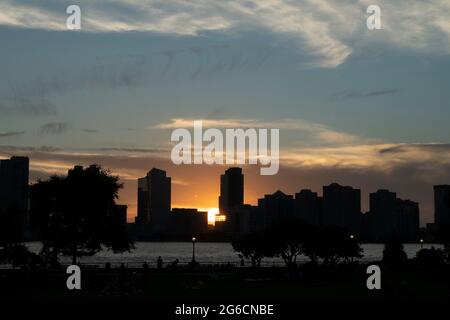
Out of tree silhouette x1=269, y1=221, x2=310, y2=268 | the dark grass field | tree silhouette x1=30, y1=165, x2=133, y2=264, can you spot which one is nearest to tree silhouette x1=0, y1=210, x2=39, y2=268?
the dark grass field

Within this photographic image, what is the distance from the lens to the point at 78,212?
224 ft

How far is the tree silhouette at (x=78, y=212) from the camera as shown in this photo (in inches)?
2670

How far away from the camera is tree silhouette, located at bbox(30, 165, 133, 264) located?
67812 mm

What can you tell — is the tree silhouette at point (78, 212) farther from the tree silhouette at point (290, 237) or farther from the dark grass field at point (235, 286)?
the tree silhouette at point (290, 237)

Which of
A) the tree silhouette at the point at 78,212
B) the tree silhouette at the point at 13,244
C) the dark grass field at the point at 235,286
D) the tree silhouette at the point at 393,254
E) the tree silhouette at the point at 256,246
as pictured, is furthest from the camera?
the tree silhouette at the point at 393,254

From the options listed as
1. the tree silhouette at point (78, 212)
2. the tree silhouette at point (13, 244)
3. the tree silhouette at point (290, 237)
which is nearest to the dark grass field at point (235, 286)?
the tree silhouette at point (13, 244)

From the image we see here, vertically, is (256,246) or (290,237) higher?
(290,237)

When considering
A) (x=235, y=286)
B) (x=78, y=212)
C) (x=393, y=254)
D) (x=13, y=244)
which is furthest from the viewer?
(x=393, y=254)

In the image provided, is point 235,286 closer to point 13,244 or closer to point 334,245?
point 13,244

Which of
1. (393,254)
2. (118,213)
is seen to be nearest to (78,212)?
(118,213)

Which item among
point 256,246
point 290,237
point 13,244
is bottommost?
point 256,246
